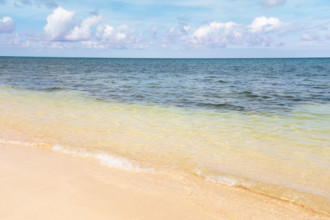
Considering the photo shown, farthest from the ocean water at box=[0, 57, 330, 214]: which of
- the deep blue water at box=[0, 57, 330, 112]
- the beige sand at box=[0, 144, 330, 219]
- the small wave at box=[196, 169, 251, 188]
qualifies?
the deep blue water at box=[0, 57, 330, 112]

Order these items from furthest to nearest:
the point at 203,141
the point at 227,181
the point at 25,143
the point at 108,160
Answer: the point at 203,141 < the point at 25,143 < the point at 108,160 < the point at 227,181

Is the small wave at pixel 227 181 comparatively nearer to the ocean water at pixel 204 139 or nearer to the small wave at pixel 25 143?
the ocean water at pixel 204 139

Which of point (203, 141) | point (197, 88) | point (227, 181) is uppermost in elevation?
point (197, 88)

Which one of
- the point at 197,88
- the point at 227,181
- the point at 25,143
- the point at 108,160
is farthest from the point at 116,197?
the point at 197,88

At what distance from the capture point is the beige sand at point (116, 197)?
146 inches

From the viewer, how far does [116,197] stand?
13.7ft

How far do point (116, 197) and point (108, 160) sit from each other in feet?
5.75

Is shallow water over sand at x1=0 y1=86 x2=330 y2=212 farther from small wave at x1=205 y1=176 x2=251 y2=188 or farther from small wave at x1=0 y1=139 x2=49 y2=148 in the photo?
small wave at x1=0 y1=139 x2=49 y2=148

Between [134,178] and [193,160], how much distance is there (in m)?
1.57

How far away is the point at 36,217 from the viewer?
11.4 ft

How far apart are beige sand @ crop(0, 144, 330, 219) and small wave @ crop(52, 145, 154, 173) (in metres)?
0.22

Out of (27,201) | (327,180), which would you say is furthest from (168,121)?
(27,201)

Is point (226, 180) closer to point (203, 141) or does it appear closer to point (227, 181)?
point (227, 181)

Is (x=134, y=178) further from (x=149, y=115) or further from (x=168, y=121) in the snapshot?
(x=149, y=115)
